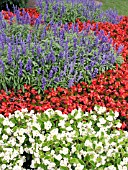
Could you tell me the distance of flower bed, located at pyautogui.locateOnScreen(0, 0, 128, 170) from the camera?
11.1 ft

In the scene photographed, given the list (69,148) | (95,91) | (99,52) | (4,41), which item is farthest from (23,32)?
(69,148)

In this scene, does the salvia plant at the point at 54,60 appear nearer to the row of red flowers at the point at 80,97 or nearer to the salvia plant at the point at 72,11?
the row of red flowers at the point at 80,97

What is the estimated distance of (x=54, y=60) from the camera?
480 cm

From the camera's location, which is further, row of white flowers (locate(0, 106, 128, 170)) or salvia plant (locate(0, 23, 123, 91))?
salvia plant (locate(0, 23, 123, 91))

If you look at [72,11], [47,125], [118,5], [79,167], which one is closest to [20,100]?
[47,125]

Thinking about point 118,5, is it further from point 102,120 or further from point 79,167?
point 79,167

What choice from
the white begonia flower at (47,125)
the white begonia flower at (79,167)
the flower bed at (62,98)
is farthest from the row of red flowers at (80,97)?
the white begonia flower at (79,167)

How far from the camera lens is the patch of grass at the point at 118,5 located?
11.2 meters

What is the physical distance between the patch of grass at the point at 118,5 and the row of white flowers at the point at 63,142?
790 cm

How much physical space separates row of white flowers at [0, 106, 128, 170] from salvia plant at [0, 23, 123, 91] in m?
0.93

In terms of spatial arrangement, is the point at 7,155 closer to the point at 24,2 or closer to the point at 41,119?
the point at 41,119

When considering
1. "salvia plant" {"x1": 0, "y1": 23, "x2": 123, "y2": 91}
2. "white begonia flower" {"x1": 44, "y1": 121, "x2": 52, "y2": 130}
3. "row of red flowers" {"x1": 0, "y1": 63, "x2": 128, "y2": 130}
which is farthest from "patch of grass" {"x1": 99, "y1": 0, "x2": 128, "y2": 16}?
"white begonia flower" {"x1": 44, "y1": 121, "x2": 52, "y2": 130}

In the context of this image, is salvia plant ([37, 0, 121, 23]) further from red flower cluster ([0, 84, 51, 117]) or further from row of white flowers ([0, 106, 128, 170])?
row of white flowers ([0, 106, 128, 170])

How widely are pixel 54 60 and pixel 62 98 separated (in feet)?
1.91
